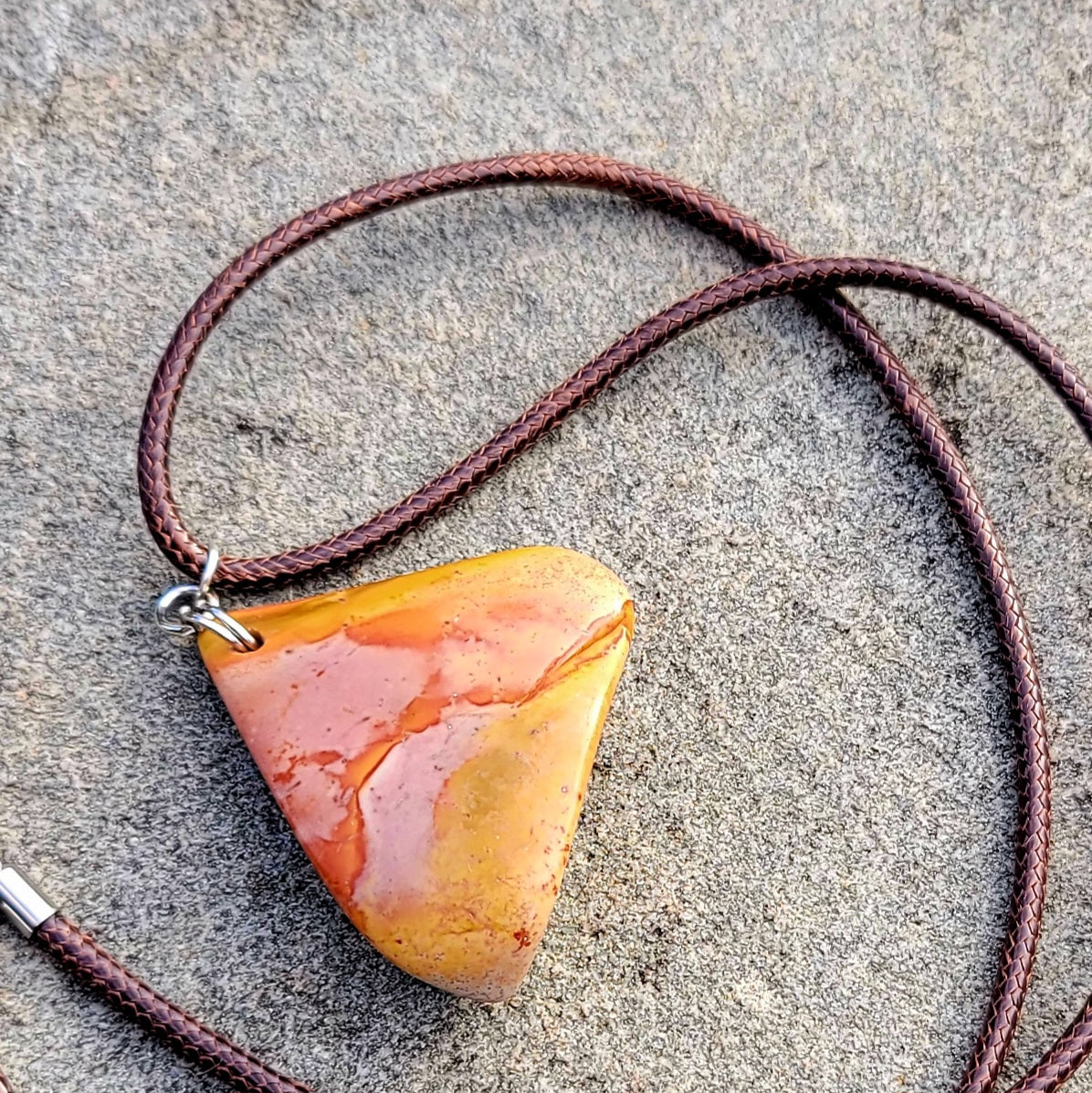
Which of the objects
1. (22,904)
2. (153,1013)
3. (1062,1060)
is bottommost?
(1062,1060)

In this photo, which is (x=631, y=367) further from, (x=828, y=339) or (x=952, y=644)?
(x=952, y=644)

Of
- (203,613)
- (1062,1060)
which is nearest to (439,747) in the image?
(203,613)

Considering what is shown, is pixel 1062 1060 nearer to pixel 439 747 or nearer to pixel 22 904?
pixel 439 747

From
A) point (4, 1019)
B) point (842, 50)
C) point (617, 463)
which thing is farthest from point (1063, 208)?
point (4, 1019)

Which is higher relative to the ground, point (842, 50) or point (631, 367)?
point (842, 50)

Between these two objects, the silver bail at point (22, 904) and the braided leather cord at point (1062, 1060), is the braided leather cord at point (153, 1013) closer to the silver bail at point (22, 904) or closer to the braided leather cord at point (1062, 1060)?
the silver bail at point (22, 904)

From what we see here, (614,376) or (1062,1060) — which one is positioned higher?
(614,376)
